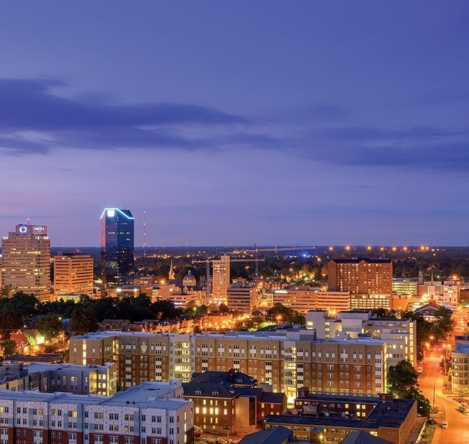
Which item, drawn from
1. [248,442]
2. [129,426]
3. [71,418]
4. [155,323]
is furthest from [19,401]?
[155,323]

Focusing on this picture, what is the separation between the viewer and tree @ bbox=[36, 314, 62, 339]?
3994cm

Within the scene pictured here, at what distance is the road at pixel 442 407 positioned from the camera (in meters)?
23.0

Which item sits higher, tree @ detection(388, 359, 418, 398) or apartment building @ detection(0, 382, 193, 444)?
apartment building @ detection(0, 382, 193, 444)

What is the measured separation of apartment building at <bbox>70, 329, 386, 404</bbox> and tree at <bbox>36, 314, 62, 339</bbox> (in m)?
10.4

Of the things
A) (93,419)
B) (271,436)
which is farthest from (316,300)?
(93,419)

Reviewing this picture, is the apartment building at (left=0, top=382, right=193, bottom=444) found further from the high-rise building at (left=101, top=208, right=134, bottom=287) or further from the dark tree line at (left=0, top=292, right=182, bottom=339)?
the high-rise building at (left=101, top=208, right=134, bottom=287)

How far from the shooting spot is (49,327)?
4000cm

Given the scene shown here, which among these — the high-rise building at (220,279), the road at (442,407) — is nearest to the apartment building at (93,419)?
the road at (442,407)

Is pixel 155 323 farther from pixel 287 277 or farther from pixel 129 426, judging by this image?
pixel 287 277

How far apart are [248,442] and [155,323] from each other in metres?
22.7

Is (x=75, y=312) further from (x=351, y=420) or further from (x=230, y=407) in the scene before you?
(x=351, y=420)

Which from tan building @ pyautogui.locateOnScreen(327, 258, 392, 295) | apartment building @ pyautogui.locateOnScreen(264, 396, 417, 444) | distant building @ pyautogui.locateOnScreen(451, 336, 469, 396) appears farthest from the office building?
apartment building @ pyautogui.locateOnScreen(264, 396, 417, 444)

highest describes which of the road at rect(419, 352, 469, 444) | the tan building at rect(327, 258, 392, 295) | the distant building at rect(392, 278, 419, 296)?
the tan building at rect(327, 258, 392, 295)

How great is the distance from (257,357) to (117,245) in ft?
231
